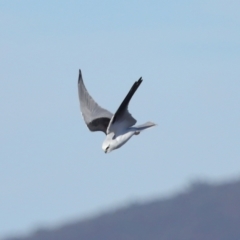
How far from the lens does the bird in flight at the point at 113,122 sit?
120 ft

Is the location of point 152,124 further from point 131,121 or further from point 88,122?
point 88,122

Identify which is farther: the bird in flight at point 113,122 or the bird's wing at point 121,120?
the bird's wing at point 121,120

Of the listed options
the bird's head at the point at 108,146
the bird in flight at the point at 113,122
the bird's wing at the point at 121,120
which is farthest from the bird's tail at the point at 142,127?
the bird's head at the point at 108,146

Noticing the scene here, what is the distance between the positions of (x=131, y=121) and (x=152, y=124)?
0.61m

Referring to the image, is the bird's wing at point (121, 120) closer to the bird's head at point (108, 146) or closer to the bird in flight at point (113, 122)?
the bird in flight at point (113, 122)

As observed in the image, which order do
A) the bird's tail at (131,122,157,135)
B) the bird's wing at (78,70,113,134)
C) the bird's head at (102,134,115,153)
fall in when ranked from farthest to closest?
the bird's wing at (78,70,113,134) → the bird's tail at (131,122,157,135) → the bird's head at (102,134,115,153)

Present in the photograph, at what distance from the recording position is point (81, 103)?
40688 mm

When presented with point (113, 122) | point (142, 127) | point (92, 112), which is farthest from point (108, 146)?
point (92, 112)

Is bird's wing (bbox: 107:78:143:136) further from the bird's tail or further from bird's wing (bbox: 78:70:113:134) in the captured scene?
bird's wing (bbox: 78:70:113:134)

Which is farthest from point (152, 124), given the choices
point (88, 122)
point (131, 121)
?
point (88, 122)

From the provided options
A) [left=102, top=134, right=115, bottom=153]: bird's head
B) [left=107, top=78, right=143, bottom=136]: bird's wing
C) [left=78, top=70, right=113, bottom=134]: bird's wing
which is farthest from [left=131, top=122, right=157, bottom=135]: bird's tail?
[left=78, top=70, right=113, bottom=134]: bird's wing

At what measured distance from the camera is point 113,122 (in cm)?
3747

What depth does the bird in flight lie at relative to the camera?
36438 millimetres

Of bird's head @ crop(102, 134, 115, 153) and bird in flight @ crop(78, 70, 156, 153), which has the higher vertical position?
bird in flight @ crop(78, 70, 156, 153)
